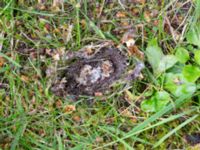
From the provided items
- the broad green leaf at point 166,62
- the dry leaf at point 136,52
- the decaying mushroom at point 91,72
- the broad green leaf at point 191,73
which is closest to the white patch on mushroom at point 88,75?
the decaying mushroom at point 91,72

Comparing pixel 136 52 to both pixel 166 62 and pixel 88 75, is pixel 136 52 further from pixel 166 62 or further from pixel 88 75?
pixel 88 75

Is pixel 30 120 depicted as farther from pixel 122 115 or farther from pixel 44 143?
pixel 122 115

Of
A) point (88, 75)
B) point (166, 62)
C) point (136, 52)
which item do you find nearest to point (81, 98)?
point (88, 75)

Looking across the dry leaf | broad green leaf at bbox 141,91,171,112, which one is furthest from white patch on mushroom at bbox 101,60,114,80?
broad green leaf at bbox 141,91,171,112

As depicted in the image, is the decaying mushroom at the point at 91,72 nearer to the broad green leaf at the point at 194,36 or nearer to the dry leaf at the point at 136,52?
the dry leaf at the point at 136,52

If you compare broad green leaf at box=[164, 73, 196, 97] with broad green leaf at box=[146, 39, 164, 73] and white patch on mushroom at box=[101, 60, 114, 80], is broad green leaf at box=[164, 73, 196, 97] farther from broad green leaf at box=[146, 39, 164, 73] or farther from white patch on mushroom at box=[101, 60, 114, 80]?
white patch on mushroom at box=[101, 60, 114, 80]
